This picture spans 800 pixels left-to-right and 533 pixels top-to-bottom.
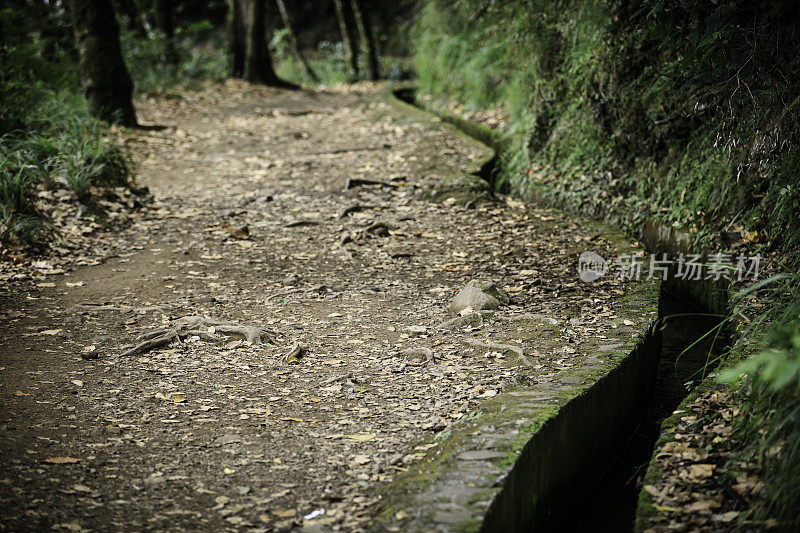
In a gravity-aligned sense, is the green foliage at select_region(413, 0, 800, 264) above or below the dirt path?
above

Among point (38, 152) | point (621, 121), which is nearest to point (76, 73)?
point (38, 152)

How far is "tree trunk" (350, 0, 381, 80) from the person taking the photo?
16234 millimetres

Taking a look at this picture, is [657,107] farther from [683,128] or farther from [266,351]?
[266,351]

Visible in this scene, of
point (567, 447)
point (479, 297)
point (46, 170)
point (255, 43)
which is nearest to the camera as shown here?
point (567, 447)

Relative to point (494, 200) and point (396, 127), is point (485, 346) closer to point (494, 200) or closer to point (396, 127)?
point (494, 200)

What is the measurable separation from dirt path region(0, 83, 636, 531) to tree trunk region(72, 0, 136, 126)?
1.94m

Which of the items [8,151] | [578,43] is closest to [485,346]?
[578,43]

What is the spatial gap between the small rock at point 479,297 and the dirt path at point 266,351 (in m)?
0.10

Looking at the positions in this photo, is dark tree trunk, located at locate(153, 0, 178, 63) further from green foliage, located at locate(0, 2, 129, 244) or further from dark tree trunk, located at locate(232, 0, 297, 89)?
green foliage, located at locate(0, 2, 129, 244)

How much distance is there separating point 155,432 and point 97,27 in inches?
299

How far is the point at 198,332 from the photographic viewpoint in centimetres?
414

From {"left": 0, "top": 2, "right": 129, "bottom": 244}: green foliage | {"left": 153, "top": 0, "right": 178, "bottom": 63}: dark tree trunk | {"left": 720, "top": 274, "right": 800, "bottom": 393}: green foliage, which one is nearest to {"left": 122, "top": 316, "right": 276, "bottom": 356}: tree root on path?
{"left": 0, "top": 2, "right": 129, "bottom": 244}: green foliage

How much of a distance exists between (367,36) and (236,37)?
345 cm

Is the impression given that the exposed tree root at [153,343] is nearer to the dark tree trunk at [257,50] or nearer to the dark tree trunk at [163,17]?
the dark tree trunk at [257,50]
